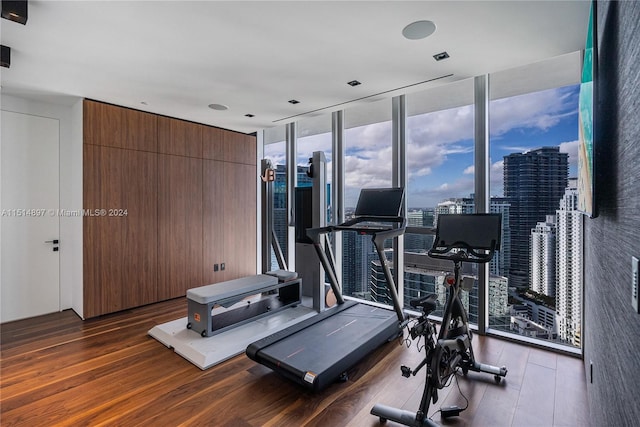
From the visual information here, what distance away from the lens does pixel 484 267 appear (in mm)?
3619

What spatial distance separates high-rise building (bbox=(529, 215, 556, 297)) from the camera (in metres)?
3.26

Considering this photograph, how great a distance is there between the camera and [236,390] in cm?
254

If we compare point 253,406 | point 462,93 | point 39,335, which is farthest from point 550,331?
point 39,335

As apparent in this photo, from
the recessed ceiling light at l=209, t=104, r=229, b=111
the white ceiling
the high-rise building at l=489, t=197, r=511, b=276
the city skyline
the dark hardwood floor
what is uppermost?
the recessed ceiling light at l=209, t=104, r=229, b=111

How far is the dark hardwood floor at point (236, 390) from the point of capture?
2.20 m

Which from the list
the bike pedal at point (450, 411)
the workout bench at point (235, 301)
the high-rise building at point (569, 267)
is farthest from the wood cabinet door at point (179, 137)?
the high-rise building at point (569, 267)

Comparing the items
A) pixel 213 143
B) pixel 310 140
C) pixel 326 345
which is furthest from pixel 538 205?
pixel 213 143

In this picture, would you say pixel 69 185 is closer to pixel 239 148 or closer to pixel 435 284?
pixel 239 148

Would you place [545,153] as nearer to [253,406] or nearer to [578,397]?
[578,397]

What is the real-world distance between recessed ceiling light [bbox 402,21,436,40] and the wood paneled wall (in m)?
3.80

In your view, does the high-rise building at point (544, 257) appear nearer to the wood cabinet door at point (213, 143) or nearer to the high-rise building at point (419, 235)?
the high-rise building at point (419, 235)

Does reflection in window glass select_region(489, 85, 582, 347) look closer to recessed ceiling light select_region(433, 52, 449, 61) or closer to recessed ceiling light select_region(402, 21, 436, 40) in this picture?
recessed ceiling light select_region(433, 52, 449, 61)

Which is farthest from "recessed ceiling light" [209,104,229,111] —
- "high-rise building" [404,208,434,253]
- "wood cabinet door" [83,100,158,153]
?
"high-rise building" [404,208,434,253]

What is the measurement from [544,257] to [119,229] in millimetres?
5297
